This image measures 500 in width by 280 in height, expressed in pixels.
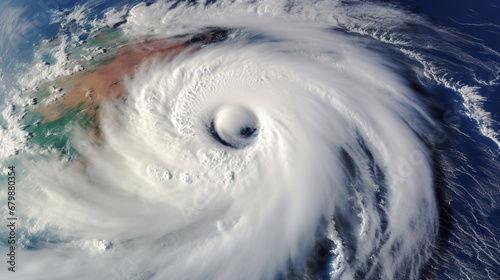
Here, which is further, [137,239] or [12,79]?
[12,79]

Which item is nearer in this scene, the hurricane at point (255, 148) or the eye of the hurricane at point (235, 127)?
the hurricane at point (255, 148)

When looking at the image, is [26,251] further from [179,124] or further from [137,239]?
[179,124]

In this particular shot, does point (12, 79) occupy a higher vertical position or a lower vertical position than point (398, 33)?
lower

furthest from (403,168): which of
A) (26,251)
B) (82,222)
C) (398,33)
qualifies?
(26,251)

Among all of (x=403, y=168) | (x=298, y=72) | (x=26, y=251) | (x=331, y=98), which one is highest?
(x=298, y=72)

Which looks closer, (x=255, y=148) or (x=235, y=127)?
(x=255, y=148)

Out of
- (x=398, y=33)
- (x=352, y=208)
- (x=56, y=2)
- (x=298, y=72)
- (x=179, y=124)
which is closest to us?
(x=352, y=208)
